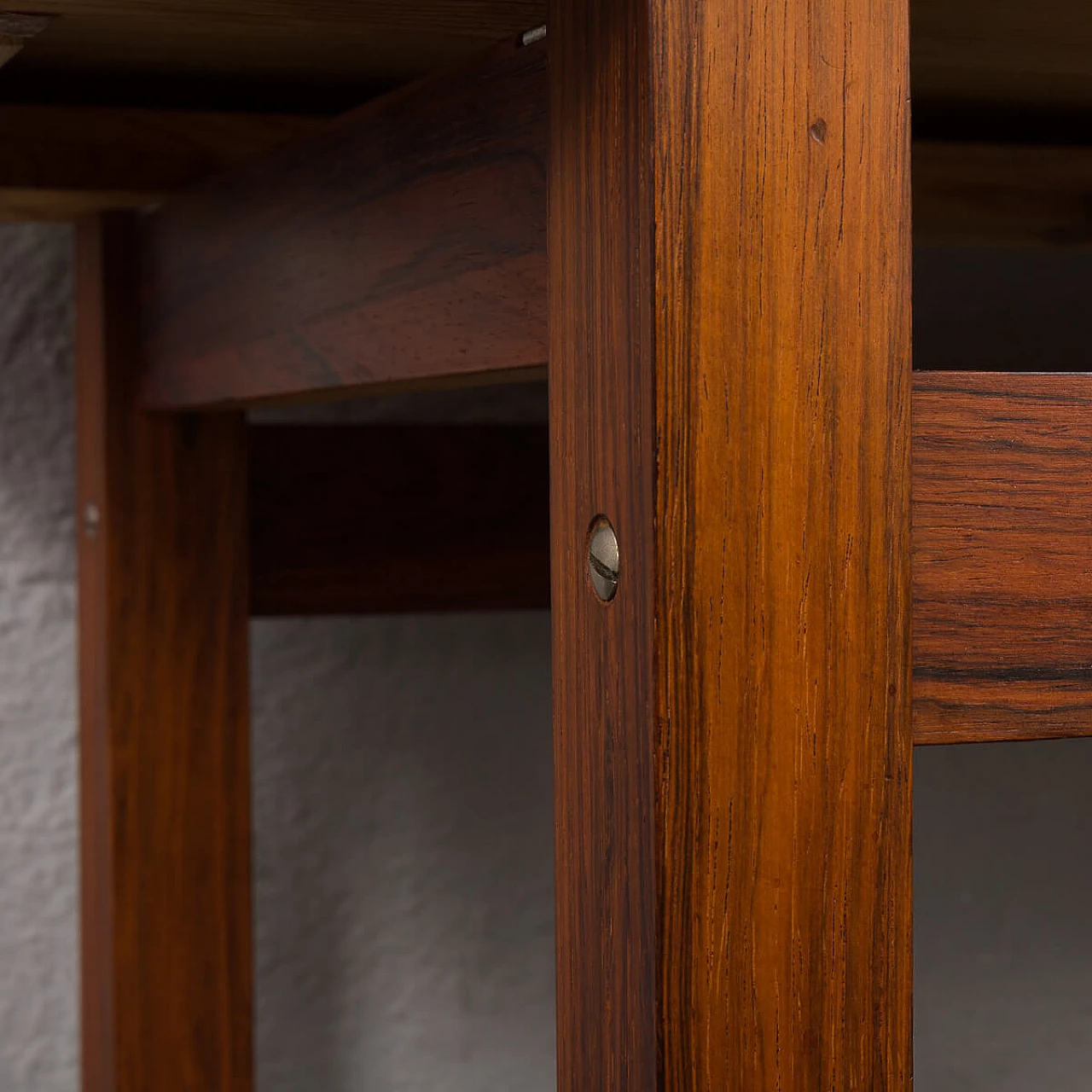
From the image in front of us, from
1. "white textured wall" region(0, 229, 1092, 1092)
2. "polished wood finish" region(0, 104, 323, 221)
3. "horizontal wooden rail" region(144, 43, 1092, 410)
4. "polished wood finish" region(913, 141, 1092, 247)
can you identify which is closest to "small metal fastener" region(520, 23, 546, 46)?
"horizontal wooden rail" region(144, 43, 1092, 410)

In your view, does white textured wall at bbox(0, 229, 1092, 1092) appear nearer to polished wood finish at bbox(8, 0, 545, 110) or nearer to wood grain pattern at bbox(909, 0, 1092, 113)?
polished wood finish at bbox(8, 0, 545, 110)

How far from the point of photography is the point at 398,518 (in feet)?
2.78

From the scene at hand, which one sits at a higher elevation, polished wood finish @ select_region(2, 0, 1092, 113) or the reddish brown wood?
polished wood finish @ select_region(2, 0, 1092, 113)

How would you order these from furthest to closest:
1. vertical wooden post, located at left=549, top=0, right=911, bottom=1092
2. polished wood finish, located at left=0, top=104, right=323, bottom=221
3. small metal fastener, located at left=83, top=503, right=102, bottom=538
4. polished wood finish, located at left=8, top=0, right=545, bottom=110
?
1. small metal fastener, located at left=83, top=503, right=102, bottom=538
2. polished wood finish, located at left=0, top=104, right=323, bottom=221
3. polished wood finish, located at left=8, top=0, right=545, bottom=110
4. vertical wooden post, located at left=549, top=0, right=911, bottom=1092

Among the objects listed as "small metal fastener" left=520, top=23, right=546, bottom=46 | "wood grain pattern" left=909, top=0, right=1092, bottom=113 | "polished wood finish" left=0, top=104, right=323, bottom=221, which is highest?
"wood grain pattern" left=909, top=0, right=1092, bottom=113

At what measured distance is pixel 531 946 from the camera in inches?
41.4

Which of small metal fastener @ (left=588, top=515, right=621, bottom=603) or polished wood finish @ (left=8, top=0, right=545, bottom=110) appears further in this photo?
polished wood finish @ (left=8, top=0, right=545, bottom=110)

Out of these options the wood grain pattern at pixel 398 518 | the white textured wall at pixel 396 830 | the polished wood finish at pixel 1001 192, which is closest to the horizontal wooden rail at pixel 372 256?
the wood grain pattern at pixel 398 518

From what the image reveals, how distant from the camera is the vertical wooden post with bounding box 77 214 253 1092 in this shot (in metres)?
0.77

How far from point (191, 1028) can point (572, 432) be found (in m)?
0.54

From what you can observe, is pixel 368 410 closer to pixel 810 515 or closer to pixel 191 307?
pixel 191 307

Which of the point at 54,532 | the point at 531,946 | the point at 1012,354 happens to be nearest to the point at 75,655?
the point at 54,532

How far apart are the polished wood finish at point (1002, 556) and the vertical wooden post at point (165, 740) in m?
0.49

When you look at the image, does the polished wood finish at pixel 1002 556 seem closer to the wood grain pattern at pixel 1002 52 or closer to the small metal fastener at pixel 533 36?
the small metal fastener at pixel 533 36
